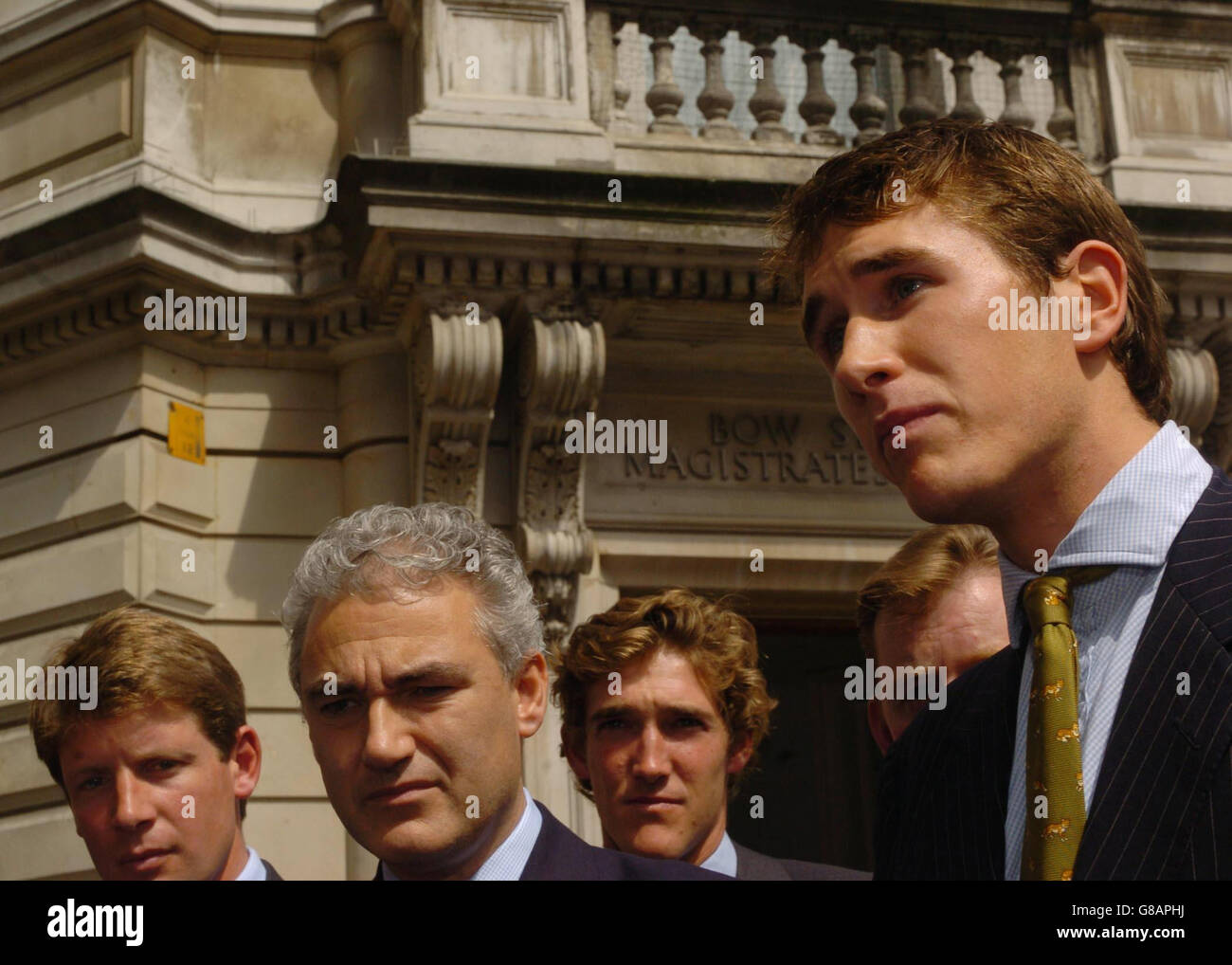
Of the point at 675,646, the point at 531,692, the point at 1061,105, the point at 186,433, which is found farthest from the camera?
the point at 1061,105

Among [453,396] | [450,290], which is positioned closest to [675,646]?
[453,396]

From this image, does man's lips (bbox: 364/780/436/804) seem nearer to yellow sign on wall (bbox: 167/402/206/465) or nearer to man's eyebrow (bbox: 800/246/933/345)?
man's eyebrow (bbox: 800/246/933/345)

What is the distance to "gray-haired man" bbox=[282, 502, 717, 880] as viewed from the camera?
2.35 m

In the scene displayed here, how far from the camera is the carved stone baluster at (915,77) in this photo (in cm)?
774

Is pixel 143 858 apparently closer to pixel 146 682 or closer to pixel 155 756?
pixel 155 756

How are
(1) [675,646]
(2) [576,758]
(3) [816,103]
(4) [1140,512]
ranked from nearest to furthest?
(4) [1140,512] → (1) [675,646] → (2) [576,758] → (3) [816,103]

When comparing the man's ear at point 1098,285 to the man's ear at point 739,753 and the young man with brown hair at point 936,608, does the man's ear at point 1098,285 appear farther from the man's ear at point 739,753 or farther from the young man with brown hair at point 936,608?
the man's ear at point 739,753

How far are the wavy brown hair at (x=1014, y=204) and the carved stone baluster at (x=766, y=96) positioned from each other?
19.7ft

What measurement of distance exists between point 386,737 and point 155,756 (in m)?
1.02

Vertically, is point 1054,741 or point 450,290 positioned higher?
point 450,290

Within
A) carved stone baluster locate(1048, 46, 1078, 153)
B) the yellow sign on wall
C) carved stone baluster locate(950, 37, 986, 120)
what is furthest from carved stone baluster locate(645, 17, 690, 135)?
the yellow sign on wall

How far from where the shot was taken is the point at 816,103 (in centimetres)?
777

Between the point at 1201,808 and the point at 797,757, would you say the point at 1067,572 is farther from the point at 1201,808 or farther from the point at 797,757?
the point at 797,757

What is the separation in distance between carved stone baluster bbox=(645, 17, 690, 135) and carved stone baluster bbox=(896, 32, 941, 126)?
1.06 meters
